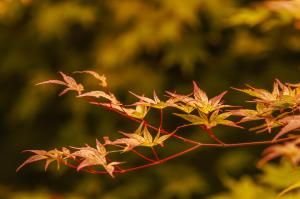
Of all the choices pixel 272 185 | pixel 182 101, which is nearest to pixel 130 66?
pixel 272 185

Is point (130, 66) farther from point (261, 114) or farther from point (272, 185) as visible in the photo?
point (261, 114)

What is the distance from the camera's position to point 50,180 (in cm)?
→ 369

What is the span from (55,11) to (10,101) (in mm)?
803

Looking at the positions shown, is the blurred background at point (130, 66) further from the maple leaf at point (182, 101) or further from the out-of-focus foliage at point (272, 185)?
the maple leaf at point (182, 101)

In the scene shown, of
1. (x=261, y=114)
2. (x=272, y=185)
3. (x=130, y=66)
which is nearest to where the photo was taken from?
(x=261, y=114)

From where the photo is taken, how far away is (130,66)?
3.26m

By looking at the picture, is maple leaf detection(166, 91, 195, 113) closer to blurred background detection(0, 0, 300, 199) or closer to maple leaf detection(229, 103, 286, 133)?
maple leaf detection(229, 103, 286, 133)

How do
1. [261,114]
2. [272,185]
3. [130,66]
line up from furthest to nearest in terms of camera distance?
[130,66]
[272,185]
[261,114]

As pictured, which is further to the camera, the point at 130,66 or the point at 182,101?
the point at 130,66

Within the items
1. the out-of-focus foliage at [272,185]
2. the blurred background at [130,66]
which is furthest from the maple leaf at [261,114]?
the blurred background at [130,66]

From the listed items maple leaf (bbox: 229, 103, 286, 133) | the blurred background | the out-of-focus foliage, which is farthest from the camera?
the blurred background

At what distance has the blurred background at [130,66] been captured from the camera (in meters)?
3.12

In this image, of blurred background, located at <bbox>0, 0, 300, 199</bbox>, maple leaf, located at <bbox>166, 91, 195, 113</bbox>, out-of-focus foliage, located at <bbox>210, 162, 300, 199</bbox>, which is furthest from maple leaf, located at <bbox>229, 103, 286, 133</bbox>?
blurred background, located at <bbox>0, 0, 300, 199</bbox>

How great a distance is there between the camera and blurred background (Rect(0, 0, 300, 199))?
3.12 m
